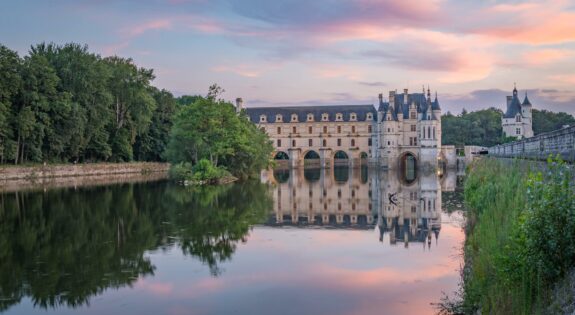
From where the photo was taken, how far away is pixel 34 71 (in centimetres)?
4438

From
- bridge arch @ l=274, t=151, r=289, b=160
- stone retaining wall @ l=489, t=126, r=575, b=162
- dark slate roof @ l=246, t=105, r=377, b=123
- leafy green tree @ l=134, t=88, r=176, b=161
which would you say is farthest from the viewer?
bridge arch @ l=274, t=151, r=289, b=160

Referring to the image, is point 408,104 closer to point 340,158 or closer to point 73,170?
point 340,158

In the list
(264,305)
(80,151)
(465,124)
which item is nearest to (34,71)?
(80,151)

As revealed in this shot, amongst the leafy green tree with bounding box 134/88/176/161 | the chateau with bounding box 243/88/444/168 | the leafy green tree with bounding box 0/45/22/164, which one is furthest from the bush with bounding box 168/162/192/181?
the chateau with bounding box 243/88/444/168

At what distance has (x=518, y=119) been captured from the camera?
7100cm

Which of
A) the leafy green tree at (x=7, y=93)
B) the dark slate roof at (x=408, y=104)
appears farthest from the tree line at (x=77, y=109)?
the dark slate roof at (x=408, y=104)

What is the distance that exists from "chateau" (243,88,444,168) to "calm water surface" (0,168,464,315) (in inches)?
1775

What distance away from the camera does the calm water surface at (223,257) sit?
34.7ft

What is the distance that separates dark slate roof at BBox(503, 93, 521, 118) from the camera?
71562 mm

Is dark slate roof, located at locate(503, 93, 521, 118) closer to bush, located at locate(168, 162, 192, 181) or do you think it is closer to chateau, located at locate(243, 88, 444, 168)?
chateau, located at locate(243, 88, 444, 168)

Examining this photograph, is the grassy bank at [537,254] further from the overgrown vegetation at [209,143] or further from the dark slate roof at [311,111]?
the dark slate roof at [311,111]

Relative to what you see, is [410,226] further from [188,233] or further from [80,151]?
[80,151]

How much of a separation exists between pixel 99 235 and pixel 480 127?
78.1 m

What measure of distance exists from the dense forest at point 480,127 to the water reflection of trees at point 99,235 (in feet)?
203
